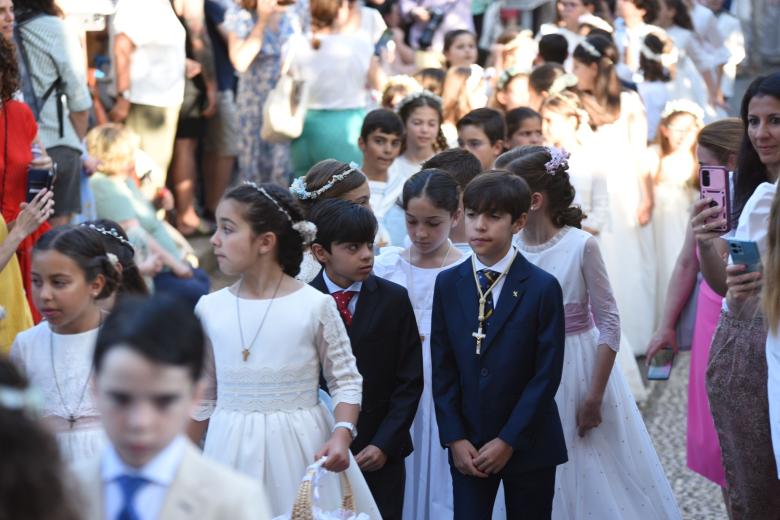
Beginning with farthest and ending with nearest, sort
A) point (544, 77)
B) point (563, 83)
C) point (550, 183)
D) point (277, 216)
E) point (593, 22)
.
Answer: point (593, 22) < point (544, 77) < point (563, 83) < point (550, 183) < point (277, 216)

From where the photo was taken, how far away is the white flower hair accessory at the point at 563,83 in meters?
8.93

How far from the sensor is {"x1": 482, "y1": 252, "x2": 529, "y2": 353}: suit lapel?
479cm

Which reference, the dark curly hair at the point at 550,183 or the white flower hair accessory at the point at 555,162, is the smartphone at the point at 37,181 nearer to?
the dark curly hair at the point at 550,183

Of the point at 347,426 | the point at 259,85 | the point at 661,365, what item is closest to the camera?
the point at 347,426

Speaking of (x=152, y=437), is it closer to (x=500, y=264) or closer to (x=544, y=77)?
(x=500, y=264)

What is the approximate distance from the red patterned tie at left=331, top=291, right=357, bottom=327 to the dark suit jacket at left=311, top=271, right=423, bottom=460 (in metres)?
0.03

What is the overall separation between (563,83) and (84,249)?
5.25 metres

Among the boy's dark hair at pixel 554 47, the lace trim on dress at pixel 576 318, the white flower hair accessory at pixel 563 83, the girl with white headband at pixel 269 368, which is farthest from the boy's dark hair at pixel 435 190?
the boy's dark hair at pixel 554 47

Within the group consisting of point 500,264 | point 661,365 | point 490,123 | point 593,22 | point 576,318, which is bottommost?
point 661,365

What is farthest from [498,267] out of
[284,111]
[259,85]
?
[259,85]

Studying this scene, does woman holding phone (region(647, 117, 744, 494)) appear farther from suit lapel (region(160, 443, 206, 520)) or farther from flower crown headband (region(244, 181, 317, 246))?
suit lapel (region(160, 443, 206, 520))

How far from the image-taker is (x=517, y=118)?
820cm

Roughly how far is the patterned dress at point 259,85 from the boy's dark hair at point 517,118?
7.25 ft

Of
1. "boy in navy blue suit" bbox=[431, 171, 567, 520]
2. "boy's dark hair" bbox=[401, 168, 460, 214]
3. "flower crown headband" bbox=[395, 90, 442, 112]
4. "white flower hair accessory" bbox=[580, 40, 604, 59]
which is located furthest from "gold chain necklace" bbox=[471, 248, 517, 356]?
"white flower hair accessory" bbox=[580, 40, 604, 59]
